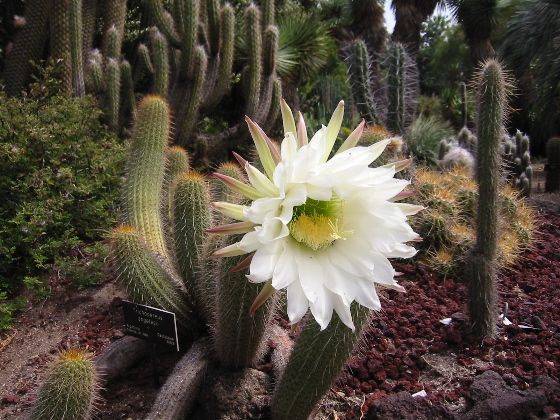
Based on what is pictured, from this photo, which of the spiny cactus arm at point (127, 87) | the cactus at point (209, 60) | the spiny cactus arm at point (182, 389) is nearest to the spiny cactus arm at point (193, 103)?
the cactus at point (209, 60)

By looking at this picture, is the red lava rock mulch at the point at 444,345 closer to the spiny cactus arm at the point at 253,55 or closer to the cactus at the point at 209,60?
the cactus at the point at 209,60

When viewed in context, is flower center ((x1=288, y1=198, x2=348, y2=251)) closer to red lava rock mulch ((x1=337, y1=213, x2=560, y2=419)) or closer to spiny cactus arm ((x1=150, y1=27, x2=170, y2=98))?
red lava rock mulch ((x1=337, y1=213, x2=560, y2=419))

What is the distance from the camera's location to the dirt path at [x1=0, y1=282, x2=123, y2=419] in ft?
9.11

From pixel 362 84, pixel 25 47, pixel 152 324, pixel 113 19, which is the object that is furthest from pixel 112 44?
pixel 152 324

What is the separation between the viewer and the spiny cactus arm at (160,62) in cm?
659

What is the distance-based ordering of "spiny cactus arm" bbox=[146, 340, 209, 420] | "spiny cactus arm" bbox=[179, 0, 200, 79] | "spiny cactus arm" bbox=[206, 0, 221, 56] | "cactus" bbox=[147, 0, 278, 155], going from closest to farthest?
"spiny cactus arm" bbox=[146, 340, 209, 420]
"spiny cactus arm" bbox=[179, 0, 200, 79]
"cactus" bbox=[147, 0, 278, 155]
"spiny cactus arm" bbox=[206, 0, 221, 56]

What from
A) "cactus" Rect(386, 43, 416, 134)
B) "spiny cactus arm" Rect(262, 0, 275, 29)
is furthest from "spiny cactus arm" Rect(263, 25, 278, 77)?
"cactus" Rect(386, 43, 416, 134)

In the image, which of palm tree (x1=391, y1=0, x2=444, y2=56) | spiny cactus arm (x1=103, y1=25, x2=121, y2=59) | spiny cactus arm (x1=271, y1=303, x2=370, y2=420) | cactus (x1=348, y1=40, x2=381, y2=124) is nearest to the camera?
spiny cactus arm (x1=271, y1=303, x2=370, y2=420)

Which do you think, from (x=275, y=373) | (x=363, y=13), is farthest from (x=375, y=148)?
(x=363, y=13)

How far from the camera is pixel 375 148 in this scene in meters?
1.52

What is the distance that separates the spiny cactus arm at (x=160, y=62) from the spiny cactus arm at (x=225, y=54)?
92cm

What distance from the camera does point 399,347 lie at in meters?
3.07

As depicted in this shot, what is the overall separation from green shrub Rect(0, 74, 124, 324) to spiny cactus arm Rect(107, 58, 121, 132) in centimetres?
92

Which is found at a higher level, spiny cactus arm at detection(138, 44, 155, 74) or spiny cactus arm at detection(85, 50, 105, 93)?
spiny cactus arm at detection(138, 44, 155, 74)
